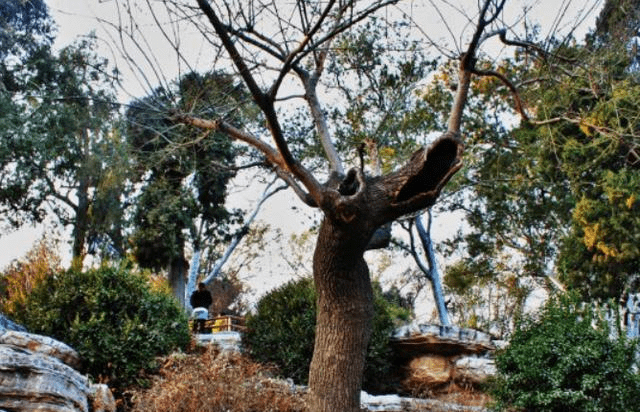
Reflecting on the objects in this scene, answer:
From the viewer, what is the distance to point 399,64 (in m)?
9.59

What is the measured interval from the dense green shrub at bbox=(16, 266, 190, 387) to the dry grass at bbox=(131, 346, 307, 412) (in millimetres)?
994

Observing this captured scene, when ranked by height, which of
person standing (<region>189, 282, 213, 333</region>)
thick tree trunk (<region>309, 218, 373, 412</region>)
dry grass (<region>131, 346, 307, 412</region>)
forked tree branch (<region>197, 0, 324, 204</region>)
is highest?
forked tree branch (<region>197, 0, 324, 204</region>)

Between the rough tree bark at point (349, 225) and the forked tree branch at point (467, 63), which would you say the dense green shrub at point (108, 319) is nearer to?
the rough tree bark at point (349, 225)

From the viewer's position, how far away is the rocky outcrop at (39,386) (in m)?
4.87

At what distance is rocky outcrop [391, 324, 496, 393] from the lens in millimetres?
8781

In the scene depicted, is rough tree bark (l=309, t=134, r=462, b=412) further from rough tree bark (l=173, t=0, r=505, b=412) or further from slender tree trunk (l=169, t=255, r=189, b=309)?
slender tree trunk (l=169, t=255, r=189, b=309)

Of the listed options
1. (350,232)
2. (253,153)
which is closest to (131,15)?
(350,232)

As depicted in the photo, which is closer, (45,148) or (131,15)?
(131,15)

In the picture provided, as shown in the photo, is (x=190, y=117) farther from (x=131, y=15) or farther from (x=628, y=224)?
(x=628, y=224)

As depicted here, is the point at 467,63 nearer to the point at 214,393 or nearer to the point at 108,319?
the point at 214,393

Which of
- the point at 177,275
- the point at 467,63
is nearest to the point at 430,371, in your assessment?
the point at 467,63

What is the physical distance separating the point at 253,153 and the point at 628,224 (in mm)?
8039

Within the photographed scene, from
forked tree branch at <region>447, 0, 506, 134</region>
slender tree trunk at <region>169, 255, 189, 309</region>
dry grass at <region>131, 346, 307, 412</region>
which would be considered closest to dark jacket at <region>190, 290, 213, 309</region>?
slender tree trunk at <region>169, 255, 189, 309</region>

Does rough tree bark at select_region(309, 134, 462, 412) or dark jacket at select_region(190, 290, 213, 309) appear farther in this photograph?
dark jacket at select_region(190, 290, 213, 309)
